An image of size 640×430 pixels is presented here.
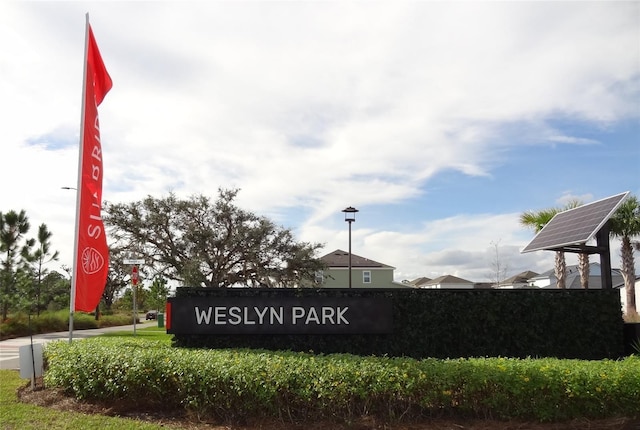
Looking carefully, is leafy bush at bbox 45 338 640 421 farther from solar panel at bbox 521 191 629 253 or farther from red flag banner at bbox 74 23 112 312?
solar panel at bbox 521 191 629 253

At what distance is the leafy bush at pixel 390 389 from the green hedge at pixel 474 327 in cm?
271

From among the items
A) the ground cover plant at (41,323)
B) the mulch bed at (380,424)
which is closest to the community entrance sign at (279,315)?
the mulch bed at (380,424)

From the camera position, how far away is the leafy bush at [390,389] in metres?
6.36

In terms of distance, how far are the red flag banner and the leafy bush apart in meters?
3.66

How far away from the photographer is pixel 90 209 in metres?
10.0

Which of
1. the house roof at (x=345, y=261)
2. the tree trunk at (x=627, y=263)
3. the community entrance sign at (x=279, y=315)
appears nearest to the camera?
the community entrance sign at (x=279, y=315)

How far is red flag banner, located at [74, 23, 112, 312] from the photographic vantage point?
9852mm

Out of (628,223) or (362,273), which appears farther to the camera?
(362,273)

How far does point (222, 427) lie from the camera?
250 inches

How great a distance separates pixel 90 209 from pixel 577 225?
10334mm

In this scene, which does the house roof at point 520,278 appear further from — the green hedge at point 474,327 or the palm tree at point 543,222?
the green hedge at point 474,327

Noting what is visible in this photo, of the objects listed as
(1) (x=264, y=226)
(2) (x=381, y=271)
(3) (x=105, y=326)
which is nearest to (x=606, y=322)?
(1) (x=264, y=226)

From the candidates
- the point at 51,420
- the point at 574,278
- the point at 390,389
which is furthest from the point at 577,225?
the point at 574,278

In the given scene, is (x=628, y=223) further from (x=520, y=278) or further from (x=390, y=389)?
(x=520, y=278)
